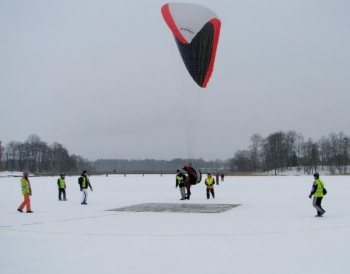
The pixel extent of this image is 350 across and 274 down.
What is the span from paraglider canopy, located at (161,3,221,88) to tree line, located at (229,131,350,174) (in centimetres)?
9602

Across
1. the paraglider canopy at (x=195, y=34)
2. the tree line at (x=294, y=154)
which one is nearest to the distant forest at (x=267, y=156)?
the tree line at (x=294, y=154)

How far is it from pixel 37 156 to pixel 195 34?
120m

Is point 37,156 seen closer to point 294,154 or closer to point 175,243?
point 294,154

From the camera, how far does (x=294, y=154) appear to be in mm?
128125

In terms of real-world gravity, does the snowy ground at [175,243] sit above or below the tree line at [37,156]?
below

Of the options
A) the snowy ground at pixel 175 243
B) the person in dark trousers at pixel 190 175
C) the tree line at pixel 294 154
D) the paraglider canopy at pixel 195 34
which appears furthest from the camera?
the tree line at pixel 294 154

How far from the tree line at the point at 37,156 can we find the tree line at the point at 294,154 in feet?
183

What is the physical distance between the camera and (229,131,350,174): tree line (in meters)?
118

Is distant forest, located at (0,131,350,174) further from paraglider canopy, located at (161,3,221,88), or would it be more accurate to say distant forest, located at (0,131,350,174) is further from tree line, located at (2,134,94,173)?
paraglider canopy, located at (161,3,221,88)

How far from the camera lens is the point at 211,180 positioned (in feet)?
68.4

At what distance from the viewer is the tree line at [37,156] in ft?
427

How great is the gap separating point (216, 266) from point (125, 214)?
311 inches

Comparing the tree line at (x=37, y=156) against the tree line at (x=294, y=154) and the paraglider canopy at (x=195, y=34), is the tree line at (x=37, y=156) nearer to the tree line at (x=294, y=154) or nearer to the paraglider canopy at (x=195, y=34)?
the tree line at (x=294, y=154)

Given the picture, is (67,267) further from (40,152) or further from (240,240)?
(40,152)
